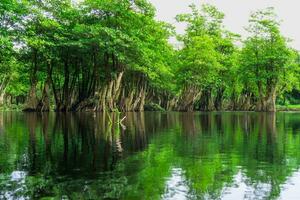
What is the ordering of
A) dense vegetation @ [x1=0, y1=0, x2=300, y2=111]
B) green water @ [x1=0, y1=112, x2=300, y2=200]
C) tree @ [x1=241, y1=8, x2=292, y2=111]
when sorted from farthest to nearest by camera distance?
tree @ [x1=241, y1=8, x2=292, y2=111] < dense vegetation @ [x1=0, y1=0, x2=300, y2=111] < green water @ [x1=0, y1=112, x2=300, y2=200]

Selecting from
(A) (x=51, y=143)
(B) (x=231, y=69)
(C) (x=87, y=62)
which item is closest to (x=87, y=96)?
(C) (x=87, y=62)

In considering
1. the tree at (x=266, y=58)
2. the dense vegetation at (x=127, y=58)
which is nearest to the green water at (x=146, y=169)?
the dense vegetation at (x=127, y=58)

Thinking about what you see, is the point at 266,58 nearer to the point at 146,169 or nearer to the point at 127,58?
the point at 127,58

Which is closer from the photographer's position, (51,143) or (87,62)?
(51,143)

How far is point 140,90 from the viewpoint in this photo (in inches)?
2367

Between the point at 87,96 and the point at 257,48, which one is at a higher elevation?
the point at 257,48

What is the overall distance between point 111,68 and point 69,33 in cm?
745

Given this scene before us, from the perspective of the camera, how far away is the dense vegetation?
4331 centimetres

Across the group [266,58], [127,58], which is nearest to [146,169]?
[127,58]

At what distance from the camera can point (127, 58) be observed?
47.0 metres

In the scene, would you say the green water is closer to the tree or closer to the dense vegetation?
the dense vegetation

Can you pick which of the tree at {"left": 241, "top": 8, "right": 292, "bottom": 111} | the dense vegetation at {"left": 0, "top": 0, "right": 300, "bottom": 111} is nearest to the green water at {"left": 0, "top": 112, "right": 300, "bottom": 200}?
the dense vegetation at {"left": 0, "top": 0, "right": 300, "bottom": 111}

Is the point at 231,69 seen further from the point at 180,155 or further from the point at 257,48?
the point at 180,155

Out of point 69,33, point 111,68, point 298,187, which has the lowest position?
point 298,187
